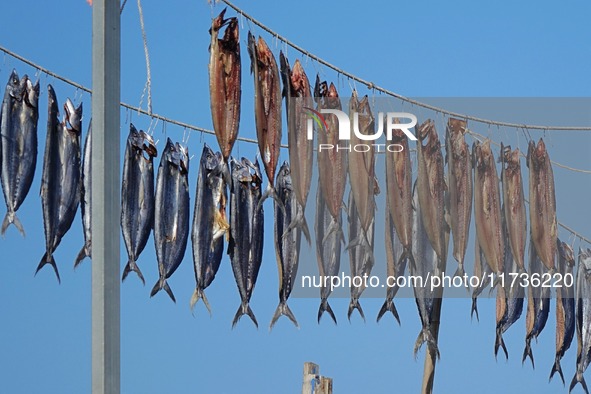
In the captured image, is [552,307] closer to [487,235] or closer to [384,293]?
[487,235]

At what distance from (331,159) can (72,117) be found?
6.44ft

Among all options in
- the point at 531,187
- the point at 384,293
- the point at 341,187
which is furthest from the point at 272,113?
the point at 531,187

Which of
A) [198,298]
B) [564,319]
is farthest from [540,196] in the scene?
[198,298]

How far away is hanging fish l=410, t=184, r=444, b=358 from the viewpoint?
7066 millimetres

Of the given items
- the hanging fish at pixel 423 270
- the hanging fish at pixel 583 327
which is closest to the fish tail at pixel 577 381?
the hanging fish at pixel 583 327

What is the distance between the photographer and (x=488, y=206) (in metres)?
7.46

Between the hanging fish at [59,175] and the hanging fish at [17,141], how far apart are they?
135mm

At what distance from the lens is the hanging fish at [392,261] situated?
7.14m

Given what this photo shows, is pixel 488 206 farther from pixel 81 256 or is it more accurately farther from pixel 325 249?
pixel 81 256

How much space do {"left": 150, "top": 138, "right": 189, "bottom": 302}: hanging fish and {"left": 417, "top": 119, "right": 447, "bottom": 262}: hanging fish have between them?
1633 millimetres

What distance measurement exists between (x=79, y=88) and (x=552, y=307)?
396 cm

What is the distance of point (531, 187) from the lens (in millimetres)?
7469

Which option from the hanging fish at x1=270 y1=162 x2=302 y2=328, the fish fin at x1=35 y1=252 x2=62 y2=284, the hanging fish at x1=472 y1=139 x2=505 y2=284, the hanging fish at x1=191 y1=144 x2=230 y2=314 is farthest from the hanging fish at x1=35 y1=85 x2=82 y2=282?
the hanging fish at x1=472 y1=139 x2=505 y2=284

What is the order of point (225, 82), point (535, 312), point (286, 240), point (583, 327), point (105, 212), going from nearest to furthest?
point (105, 212), point (225, 82), point (286, 240), point (535, 312), point (583, 327)
